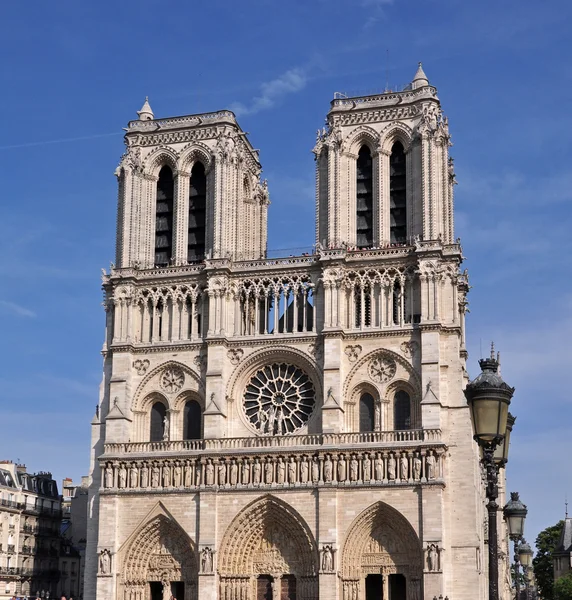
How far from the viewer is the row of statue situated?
42844mm

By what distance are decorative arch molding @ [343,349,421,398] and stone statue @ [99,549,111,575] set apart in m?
12.2

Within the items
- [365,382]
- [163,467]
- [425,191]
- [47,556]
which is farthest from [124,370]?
[47,556]

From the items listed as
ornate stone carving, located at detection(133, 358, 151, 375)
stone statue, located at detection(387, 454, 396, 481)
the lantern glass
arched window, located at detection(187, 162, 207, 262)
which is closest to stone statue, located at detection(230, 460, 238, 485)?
ornate stone carving, located at detection(133, 358, 151, 375)

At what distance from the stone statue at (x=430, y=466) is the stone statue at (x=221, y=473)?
8603 millimetres

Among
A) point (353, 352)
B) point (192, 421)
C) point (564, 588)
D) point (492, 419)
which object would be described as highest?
point (353, 352)

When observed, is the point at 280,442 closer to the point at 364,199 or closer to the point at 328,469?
the point at 328,469

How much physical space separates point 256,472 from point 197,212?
13119 millimetres

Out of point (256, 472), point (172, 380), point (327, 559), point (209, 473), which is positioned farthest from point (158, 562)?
point (172, 380)

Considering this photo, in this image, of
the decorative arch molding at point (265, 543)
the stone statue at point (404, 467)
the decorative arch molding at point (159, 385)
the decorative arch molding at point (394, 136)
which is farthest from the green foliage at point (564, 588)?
the decorative arch molding at point (394, 136)

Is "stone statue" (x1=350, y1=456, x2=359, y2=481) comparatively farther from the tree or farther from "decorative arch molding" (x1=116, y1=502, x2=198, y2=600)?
the tree

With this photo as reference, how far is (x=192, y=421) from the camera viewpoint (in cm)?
4747

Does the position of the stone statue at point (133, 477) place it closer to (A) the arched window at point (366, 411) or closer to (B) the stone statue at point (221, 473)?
(B) the stone statue at point (221, 473)

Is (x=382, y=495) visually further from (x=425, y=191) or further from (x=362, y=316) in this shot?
(x=425, y=191)

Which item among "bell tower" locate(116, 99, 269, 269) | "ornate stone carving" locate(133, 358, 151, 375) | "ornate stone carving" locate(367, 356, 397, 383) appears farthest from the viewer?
"bell tower" locate(116, 99, 269, 269)
